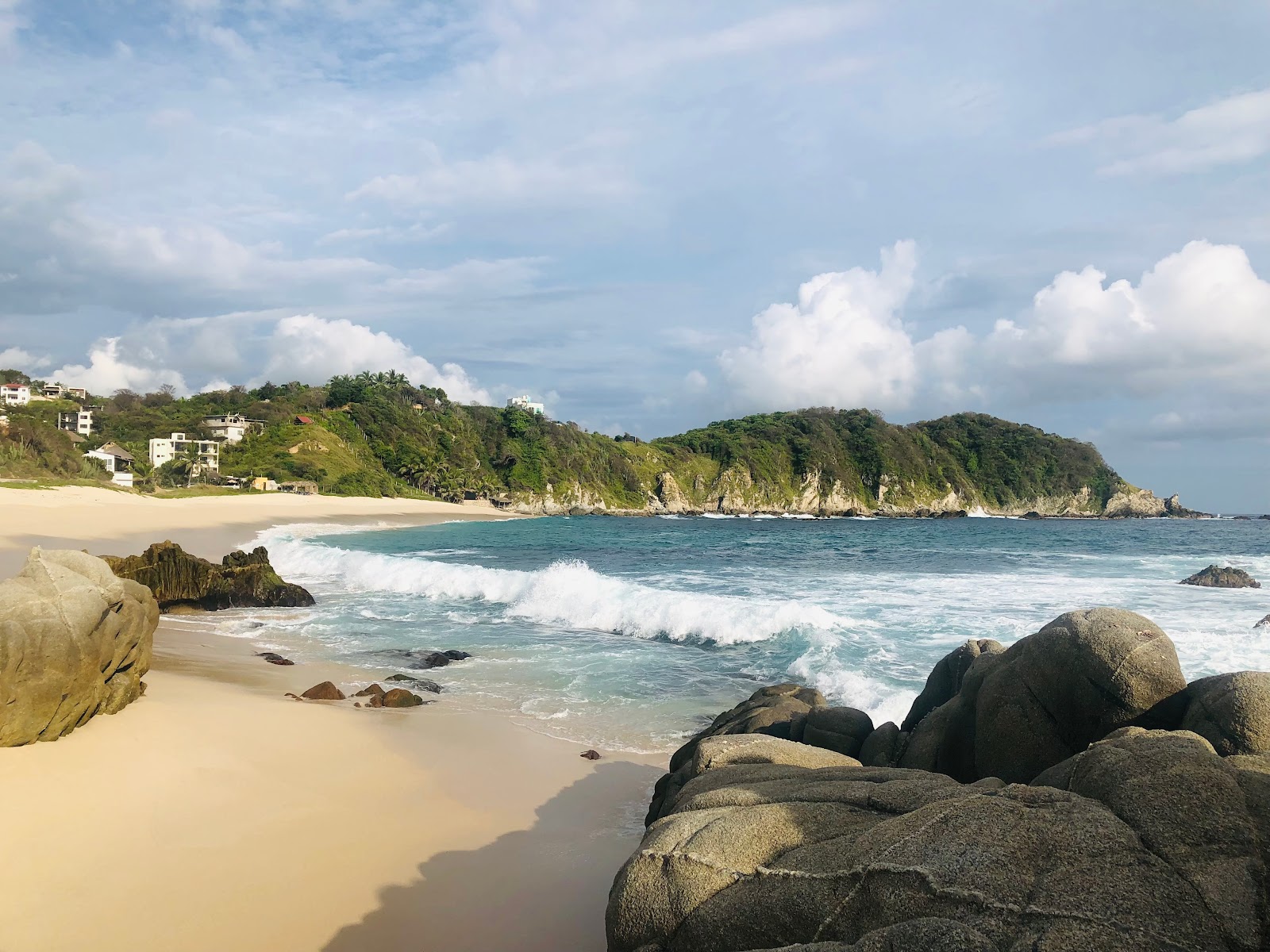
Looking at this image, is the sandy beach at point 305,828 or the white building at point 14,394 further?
the white building at point 14,394

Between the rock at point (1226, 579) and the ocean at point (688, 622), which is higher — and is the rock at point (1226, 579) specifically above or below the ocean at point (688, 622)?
above

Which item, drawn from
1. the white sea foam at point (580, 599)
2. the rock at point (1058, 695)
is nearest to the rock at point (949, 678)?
the rock at point (1058, 695)

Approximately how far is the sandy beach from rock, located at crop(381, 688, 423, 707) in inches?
11.1

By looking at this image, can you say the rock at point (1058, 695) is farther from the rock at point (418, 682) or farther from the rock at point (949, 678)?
the rock at point (418, 682)

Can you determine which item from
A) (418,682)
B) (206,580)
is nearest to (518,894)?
(418,682)

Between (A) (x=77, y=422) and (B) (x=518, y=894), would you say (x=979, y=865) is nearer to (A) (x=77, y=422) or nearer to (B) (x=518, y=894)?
(B) (x=518, y=894)

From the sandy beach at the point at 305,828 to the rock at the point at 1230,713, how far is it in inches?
166

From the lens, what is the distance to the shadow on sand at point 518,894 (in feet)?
16.4

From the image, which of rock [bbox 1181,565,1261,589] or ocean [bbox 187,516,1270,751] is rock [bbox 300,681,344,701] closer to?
ocean [bbox 187,516,1270,751]

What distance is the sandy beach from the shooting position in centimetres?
503

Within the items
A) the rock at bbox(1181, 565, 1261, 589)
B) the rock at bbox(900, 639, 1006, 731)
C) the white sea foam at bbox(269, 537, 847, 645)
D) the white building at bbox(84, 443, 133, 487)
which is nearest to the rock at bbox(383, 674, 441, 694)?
the white sea foam at bbox(269, 537, 847, 645)

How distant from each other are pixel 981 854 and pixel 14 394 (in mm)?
130887

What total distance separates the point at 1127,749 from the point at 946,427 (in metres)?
147

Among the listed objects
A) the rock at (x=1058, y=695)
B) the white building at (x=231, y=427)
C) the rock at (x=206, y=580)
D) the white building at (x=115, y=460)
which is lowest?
the rock at (x=206, y=580)
